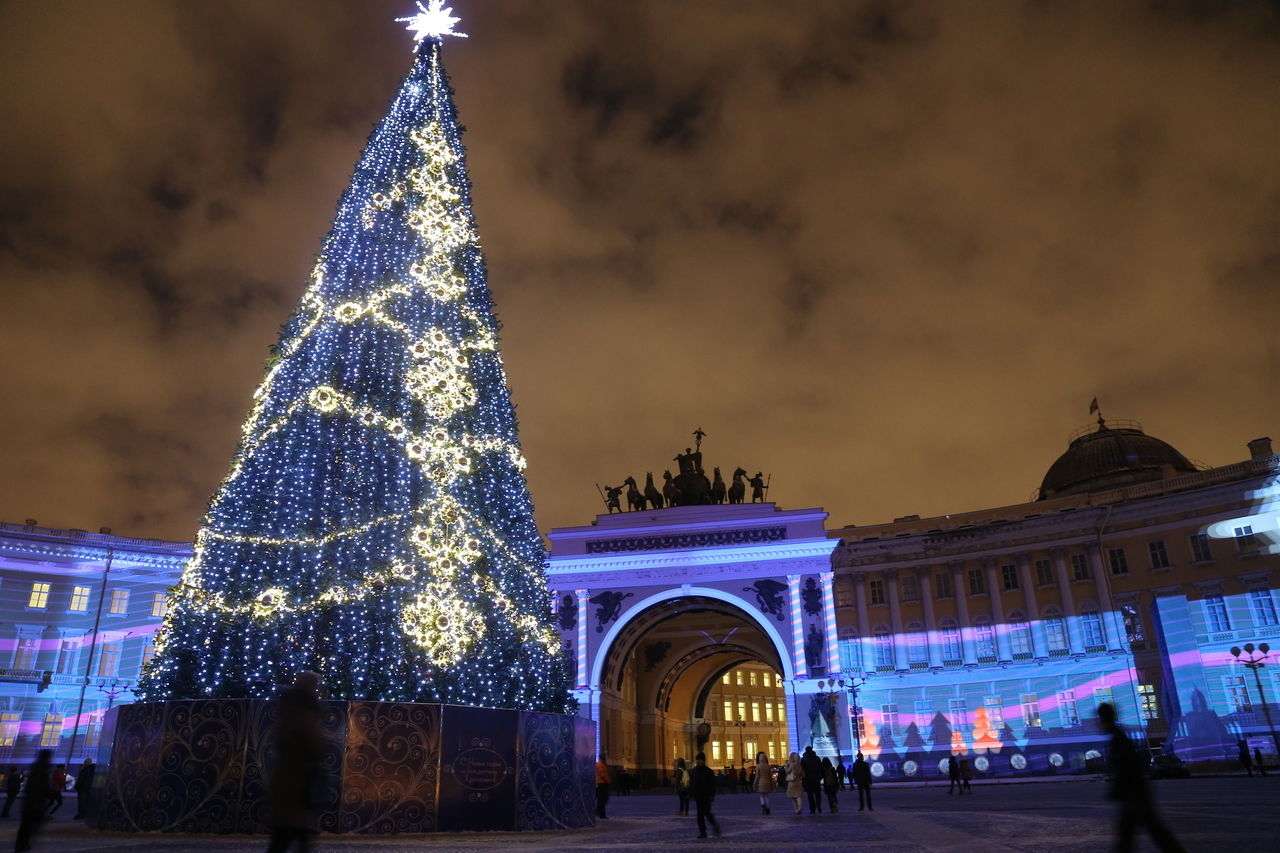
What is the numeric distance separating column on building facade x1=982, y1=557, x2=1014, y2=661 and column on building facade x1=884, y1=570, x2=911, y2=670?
415 centimetres

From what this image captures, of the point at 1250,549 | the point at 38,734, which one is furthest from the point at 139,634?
the point at 1250,549

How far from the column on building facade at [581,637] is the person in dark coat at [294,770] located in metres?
33.7

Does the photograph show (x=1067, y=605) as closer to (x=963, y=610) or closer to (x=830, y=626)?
(x=963, y=610)

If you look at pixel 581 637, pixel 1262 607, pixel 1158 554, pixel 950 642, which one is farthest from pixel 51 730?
pixel 1262 607

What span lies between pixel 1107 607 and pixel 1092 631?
1242mm

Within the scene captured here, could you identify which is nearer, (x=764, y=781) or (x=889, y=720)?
(x=764, y=781)

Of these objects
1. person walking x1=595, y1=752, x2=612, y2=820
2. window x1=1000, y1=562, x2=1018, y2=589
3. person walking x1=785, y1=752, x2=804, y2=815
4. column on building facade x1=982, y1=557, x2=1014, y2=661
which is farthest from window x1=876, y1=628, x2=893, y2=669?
person walking x1=595, y1=752, x2=612, y2=820

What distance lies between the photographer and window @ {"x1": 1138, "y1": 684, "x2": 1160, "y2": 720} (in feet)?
118

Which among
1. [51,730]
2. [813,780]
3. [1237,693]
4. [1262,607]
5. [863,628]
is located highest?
[863,628]

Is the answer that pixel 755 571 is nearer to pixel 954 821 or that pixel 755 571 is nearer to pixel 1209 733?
pixel 1209 733

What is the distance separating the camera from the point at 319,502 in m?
11.9

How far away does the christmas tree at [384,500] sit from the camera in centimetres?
1142

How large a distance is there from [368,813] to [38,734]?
36.0 metres

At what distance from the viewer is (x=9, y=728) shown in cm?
3694
